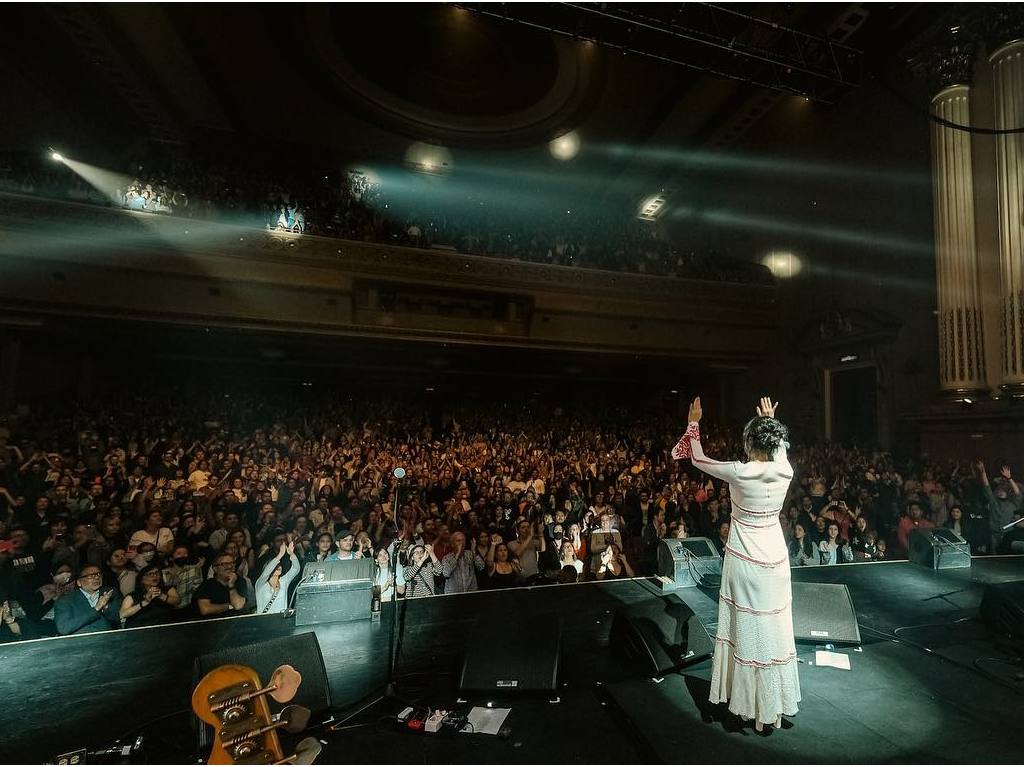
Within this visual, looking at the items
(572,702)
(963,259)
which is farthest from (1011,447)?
(572,702)

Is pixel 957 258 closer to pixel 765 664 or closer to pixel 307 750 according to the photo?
pixel 765 664

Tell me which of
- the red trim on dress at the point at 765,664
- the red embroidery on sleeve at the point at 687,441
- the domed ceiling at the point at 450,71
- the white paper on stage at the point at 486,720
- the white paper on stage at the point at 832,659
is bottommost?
the white paper on stage at the point at 486,720

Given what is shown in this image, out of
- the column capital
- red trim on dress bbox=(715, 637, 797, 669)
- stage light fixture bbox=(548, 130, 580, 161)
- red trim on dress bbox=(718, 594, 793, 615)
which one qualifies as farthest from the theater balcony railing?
red trim on dress bbox=(715, 637, 797, 669)

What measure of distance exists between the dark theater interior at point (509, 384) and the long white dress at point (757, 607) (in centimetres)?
2

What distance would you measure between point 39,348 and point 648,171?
1152 cm

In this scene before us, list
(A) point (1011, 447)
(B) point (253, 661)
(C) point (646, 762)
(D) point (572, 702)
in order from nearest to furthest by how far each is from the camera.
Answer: (C) point (646, 762)
(B) point (253, 661)
(D) point (572, 702)
(A) point (1011, 447)

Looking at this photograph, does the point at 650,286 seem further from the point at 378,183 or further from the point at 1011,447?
the point at 378,183

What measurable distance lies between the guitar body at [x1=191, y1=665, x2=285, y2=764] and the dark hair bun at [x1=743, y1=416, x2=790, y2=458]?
2.34 metres

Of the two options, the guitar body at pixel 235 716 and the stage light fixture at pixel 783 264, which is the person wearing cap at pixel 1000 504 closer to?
the stage light fixture at pixel 783 264

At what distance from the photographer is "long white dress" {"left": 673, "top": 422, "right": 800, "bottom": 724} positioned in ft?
7.01

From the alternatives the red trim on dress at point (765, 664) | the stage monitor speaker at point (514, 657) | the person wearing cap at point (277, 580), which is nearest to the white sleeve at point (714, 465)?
the red trim on dress at point (765, 664)

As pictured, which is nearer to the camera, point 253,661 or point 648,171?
point 253,661

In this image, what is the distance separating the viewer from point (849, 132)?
328 inches

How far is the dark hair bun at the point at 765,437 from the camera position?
2.21m
